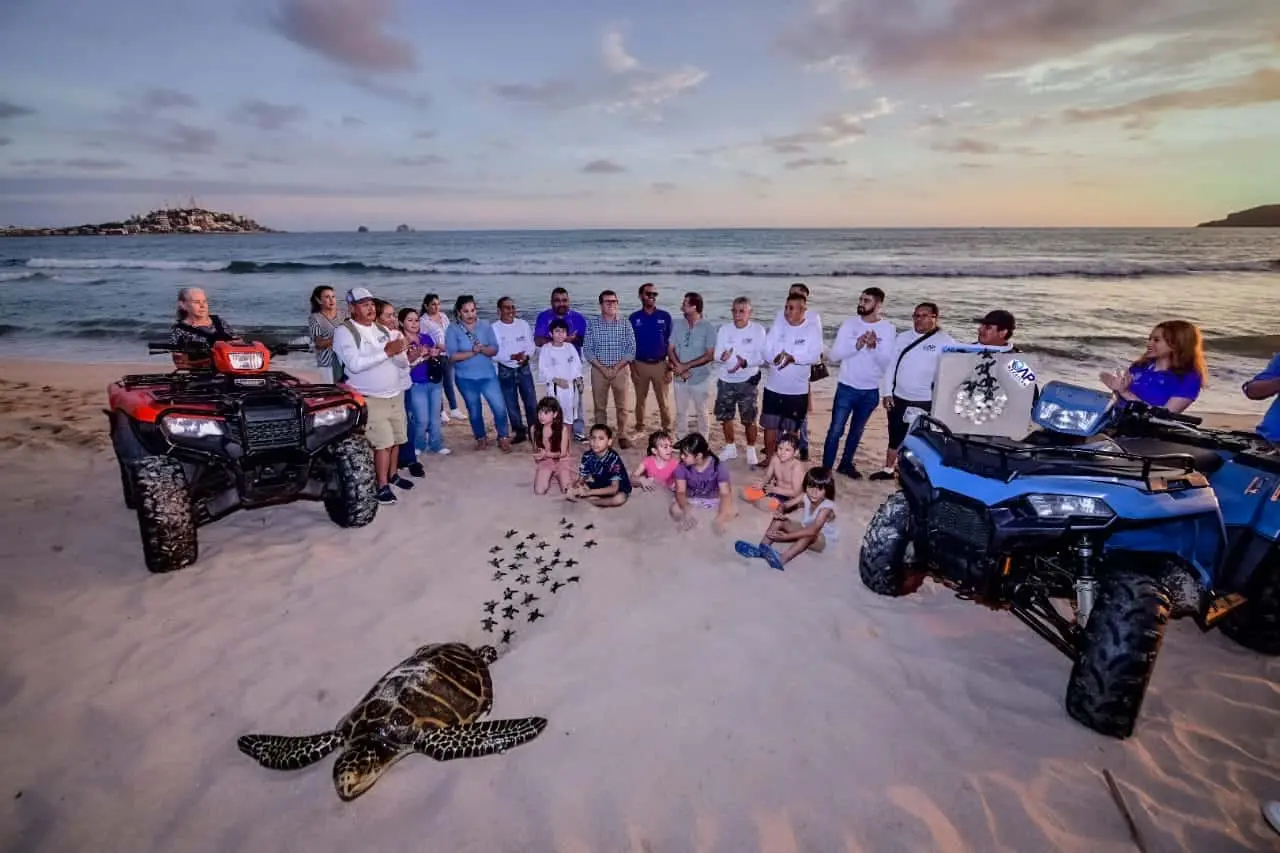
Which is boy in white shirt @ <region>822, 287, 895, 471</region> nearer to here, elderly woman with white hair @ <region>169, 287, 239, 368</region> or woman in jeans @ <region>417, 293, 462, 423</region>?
woman in jeans @ <region>417, 293, 462, 423</region>

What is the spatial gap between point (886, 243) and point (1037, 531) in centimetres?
4886

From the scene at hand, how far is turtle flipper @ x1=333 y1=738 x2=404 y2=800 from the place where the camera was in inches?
101

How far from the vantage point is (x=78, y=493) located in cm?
561

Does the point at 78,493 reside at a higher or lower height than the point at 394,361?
lower

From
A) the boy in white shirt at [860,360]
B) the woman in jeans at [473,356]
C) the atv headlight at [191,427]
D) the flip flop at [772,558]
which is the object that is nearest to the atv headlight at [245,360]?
the atv headlight at [191,427]

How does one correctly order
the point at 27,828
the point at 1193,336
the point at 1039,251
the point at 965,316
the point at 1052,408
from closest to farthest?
1. the point at 27,828
2. the point at 1052,408
3. the point at 1193,336
4. the point at 965,316
5. the point at 1039,251

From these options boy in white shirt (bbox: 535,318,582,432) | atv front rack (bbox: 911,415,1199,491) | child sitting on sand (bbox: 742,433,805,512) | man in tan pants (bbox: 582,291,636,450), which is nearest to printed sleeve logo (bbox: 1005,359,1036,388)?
atv front rack (bbox: 911,415,1199,491)

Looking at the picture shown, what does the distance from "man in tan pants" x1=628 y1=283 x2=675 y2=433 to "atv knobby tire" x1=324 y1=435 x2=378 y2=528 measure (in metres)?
3.37

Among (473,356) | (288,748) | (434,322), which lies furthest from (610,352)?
(288,748)

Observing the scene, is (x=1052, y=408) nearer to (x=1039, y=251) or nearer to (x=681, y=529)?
(x=681, y=529)

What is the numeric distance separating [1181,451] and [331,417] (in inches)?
214

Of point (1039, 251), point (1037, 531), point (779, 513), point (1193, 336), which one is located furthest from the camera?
point (1039, 251)

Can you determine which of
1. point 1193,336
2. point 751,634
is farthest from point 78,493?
point 1193,336

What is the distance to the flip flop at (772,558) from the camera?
4.38 m
